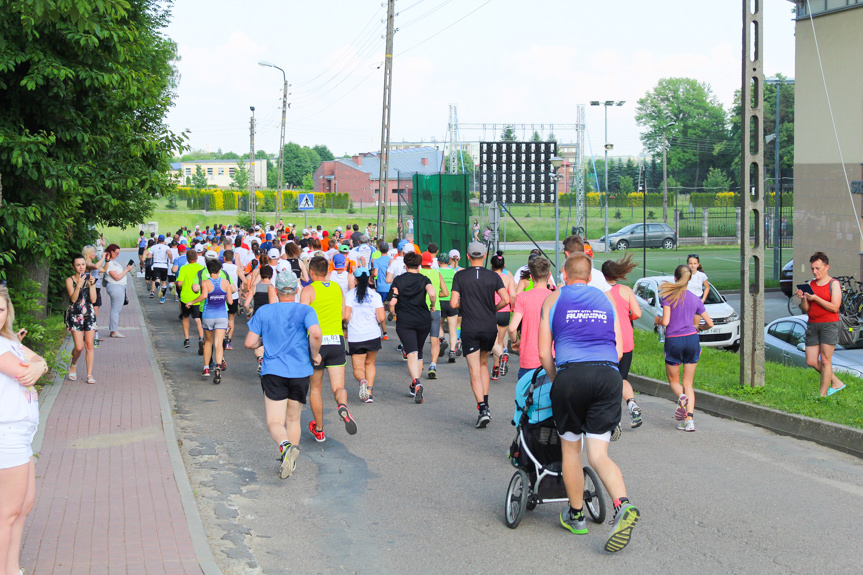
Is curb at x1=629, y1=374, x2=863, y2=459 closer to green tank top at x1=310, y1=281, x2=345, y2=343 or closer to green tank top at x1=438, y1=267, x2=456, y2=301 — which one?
green tank top at x1=438, y1=267, x2=456, y2=301

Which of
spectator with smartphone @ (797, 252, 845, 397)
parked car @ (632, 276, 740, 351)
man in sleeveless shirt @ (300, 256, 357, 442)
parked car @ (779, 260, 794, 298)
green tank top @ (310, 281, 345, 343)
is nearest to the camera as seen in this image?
man in sleeveless shirt @ (300, 256, 357, 442)

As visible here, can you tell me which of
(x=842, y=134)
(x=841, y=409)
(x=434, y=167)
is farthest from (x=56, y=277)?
(x=434, y=167)

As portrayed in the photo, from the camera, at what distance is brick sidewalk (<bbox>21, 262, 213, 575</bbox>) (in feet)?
18.1

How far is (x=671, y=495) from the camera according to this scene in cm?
689

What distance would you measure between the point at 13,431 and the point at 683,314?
6896 millimetres

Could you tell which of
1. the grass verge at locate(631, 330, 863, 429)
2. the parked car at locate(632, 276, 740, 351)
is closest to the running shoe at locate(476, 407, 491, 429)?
the grass verge at locate(631, 330, 863, 429)

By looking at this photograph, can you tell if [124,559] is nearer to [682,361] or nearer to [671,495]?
[671,495]

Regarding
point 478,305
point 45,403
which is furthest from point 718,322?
point 45,403

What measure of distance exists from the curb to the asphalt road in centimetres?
17

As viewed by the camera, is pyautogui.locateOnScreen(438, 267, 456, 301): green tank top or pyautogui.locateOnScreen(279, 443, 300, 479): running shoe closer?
pyautogui.locateOnScreen(279, 443, 300, 479): running shoe

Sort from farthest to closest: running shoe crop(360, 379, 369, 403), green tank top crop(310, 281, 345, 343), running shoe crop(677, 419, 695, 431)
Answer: running shoe crop(360, 379, 369, 403) → running shoe crop(677, 419, 695, 431) → green tank top crop(310, 281, 345, 343)

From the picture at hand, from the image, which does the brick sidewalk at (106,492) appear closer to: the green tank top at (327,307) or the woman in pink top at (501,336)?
the green tank top at (327,307)

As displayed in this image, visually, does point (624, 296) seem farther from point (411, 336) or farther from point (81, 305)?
point (81, 305)

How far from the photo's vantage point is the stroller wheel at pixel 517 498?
19.8 ft
